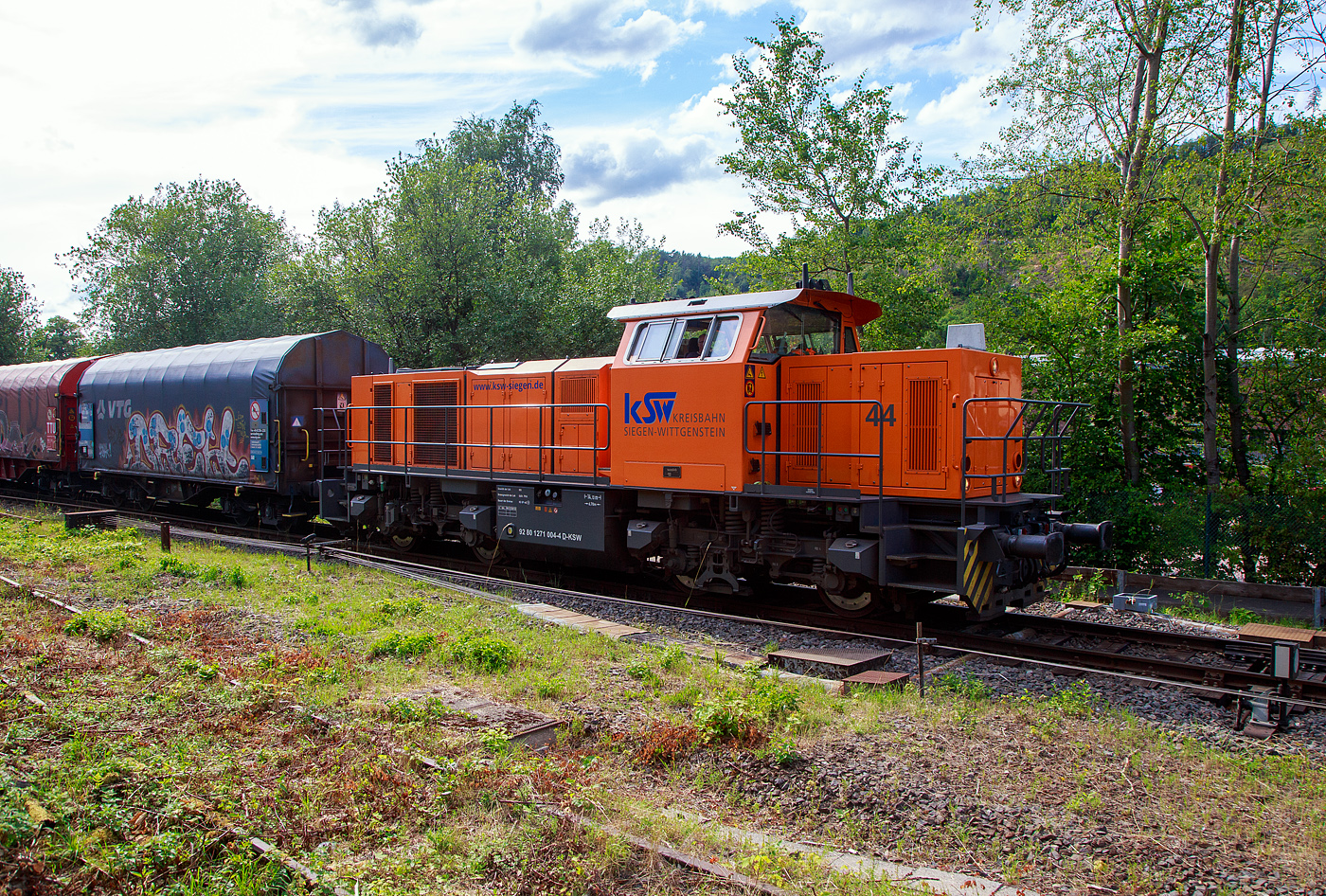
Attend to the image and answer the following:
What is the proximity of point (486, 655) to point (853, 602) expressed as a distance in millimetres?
4704

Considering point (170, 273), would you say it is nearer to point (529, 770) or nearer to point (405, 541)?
point (405, 541)

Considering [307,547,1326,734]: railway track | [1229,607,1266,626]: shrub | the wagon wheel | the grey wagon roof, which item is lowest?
[1229,607,1266,626]: shrub

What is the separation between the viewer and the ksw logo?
10.4m

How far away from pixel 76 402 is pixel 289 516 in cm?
961

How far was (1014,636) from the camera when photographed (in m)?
9.39

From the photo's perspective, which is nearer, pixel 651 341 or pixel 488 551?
pixel 651 341

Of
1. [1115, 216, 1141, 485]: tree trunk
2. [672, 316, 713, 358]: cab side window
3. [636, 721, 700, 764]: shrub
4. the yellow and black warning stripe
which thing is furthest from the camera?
[1115, 216, 1141, 485]: tree trunk

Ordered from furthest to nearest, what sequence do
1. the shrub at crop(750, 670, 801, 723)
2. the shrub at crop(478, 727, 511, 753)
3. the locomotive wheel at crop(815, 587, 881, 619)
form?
the locomotive wheel at crop(815, 587, 881, 619)
the shrub at crop(750, 670, 801, 723)
the shrub at crop(478, 727, 511, 753)

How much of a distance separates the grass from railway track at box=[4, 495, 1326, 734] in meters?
1.38

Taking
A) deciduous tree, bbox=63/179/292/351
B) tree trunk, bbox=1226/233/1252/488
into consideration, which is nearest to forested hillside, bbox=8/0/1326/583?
tree trunk, bbox=1226/233/1252/488

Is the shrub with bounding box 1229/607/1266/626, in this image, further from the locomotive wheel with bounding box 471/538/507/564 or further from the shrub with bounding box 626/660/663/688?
the locomotive wheel with bounding box 471/538/507/564

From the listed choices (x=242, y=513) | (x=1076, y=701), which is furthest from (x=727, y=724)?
(x=242, y=513)

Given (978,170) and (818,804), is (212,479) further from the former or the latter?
(978,170)

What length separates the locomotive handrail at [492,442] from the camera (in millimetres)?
11695
